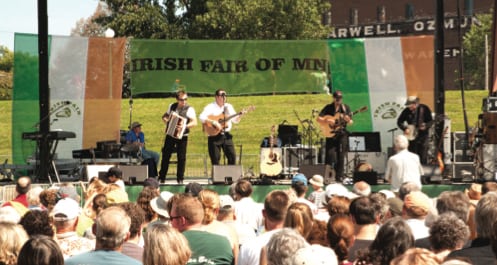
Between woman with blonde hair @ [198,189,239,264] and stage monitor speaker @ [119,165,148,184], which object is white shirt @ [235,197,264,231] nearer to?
woman with blonde hair @ [198,189,239,264]

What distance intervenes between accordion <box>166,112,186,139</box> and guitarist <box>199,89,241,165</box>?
0.45 meters

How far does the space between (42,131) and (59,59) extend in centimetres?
218

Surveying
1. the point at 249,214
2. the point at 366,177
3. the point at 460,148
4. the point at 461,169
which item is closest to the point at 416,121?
the point at 366,177

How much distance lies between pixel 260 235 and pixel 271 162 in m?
14.3

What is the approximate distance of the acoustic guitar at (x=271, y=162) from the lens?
21.8 metres

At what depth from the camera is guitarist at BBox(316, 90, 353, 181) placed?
19.1m

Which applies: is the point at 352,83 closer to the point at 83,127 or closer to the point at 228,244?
the point at 83,127

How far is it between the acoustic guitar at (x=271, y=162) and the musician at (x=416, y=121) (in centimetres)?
353

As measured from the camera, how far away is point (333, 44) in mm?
20734

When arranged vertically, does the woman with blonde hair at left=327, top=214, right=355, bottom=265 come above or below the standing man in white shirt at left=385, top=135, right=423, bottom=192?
below

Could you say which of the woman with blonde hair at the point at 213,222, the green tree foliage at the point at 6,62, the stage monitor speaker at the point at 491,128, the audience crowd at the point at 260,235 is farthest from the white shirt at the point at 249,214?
the green tree foliage at the point at 6,62

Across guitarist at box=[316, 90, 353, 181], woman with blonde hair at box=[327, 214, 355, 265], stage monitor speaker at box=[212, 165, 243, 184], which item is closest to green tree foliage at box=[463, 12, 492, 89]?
guitarist at box=[316, 90, 353, 181]

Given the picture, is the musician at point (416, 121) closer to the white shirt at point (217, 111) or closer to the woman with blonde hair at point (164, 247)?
the white shirt at point (217, 111)

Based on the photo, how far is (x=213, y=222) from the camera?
800 cm
